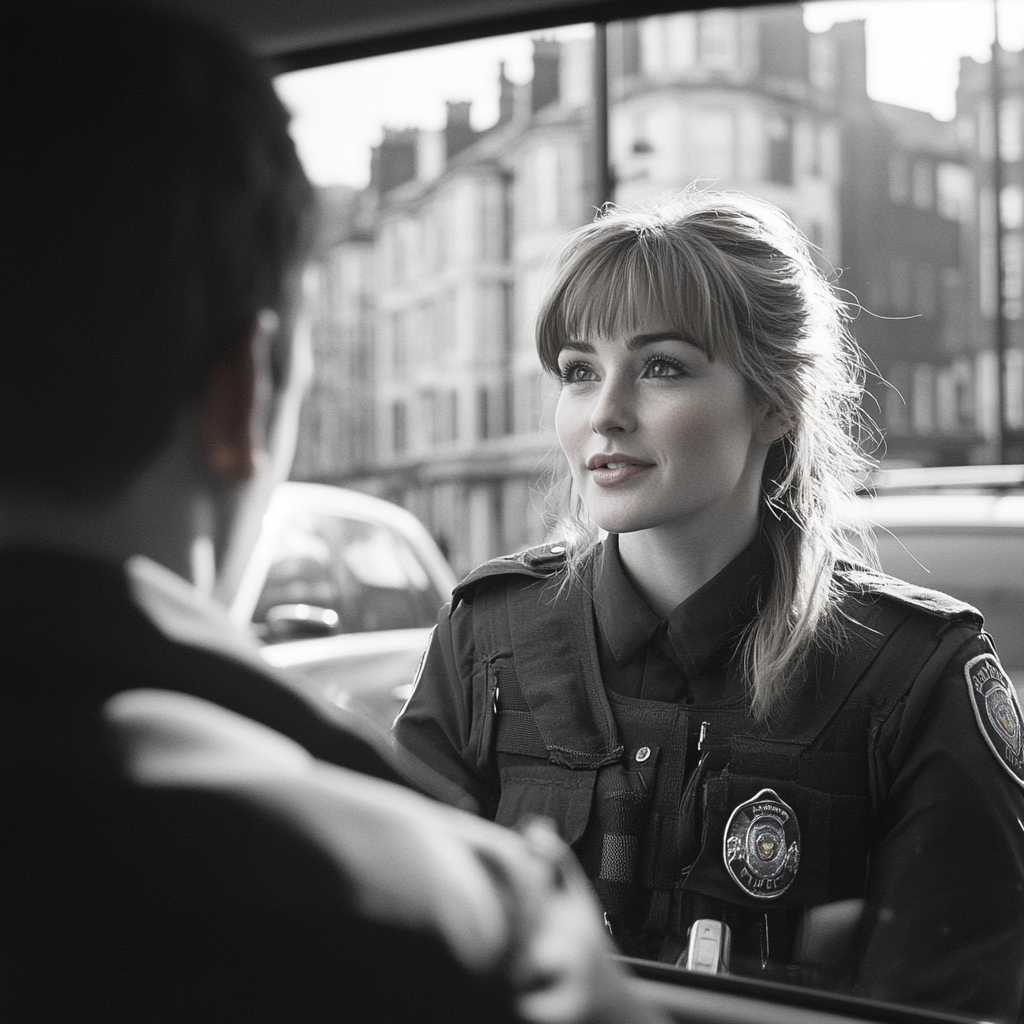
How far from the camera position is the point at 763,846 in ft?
5.32

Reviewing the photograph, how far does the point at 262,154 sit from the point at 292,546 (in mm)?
3854

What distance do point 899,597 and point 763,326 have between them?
0.45m

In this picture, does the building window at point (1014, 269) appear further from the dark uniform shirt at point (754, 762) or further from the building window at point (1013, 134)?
the dark uniform shirt at point (754, 762)

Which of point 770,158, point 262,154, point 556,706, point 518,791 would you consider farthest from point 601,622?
point 770,158

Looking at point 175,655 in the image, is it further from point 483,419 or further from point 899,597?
point 483,419

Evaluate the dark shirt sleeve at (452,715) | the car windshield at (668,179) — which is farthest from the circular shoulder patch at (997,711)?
the car windshield at (668,179)

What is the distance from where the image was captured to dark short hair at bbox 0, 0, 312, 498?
1.86 feet

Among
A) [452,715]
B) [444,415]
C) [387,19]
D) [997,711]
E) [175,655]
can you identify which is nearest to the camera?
[175,655]

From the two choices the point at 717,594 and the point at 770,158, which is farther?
the point at 770,158

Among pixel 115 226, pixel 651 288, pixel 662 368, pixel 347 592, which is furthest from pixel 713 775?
pixel 347 592

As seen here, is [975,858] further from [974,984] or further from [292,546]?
[292,546]

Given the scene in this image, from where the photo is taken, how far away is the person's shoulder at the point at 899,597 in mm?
1740

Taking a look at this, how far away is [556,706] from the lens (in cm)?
179

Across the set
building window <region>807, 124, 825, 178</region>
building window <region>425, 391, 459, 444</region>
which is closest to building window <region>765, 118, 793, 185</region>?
building window <region>807, 124, 825, 178</region>
